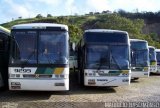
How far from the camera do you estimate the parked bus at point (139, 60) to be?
26.0 metres

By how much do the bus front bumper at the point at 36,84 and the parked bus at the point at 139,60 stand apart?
33.9ft

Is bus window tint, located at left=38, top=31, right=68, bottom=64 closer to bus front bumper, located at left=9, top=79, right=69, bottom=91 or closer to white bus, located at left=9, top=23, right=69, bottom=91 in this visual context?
white bus, located at left=9, top=23, right=69, bottom=91

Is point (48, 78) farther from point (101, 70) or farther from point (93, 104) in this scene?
point (101, 70)

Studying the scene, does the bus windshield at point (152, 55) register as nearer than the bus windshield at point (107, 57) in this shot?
No

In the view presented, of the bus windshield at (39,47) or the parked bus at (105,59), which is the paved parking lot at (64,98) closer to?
the parked bus at (105,59)

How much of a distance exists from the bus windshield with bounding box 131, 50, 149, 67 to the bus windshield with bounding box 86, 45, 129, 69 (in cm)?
685

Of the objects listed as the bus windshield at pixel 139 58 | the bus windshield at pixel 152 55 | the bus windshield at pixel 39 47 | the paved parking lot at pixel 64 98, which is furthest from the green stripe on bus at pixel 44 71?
the bus windshield at pixel 152 55

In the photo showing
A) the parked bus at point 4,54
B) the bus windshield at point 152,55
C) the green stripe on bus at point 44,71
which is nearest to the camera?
the green stripe on bus at point 44,71

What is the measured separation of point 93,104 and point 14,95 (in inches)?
167

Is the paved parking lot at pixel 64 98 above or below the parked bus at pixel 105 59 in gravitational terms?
below

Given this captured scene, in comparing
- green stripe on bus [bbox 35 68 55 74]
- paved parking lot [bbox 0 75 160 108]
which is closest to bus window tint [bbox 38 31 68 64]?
green stripe on bus [bbox 35 68 55 74]

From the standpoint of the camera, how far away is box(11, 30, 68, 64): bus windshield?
16312 mm

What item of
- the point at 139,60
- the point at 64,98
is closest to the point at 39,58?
the point at 64,98

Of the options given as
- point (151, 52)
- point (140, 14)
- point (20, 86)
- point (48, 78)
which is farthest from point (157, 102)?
point (140, 14)
